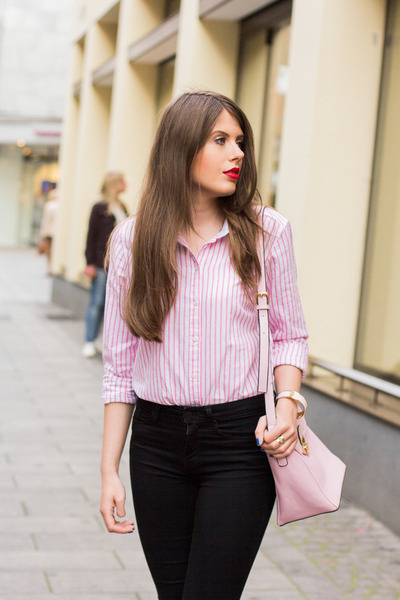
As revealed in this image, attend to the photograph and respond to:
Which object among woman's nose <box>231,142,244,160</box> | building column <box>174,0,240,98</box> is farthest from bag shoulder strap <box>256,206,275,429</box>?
building column <box>174,0,240,98</box>

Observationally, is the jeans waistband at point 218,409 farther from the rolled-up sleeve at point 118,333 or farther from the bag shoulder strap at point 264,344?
the rolled-up sleeve at point 118,333

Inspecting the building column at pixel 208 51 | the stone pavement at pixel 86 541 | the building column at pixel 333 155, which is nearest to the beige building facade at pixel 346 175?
the building column at pixel 333 155

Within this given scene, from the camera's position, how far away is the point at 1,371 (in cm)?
945

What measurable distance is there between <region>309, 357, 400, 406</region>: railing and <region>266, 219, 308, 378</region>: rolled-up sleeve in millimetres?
2888

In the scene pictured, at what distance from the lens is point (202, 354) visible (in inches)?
Result: 94.6

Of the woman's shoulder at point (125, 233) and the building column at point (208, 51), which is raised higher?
the building column at point (208, 51)

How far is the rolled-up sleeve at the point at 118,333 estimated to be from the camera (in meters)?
2.54

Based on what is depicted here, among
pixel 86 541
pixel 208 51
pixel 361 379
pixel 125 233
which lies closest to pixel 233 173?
pixel 125 233

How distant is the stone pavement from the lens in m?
4.09

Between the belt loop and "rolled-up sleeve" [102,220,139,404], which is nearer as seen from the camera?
the belt loop

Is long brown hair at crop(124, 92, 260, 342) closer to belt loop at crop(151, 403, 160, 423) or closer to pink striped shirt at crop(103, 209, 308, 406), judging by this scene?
pink striped shirt at crop(103, 209, 308, 406)

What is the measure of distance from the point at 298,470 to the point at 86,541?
2.54m

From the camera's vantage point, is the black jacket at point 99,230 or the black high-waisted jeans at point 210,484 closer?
the black high-waisted jeans at point 210,484

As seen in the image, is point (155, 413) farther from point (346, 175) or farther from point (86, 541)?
point (346, 175)
